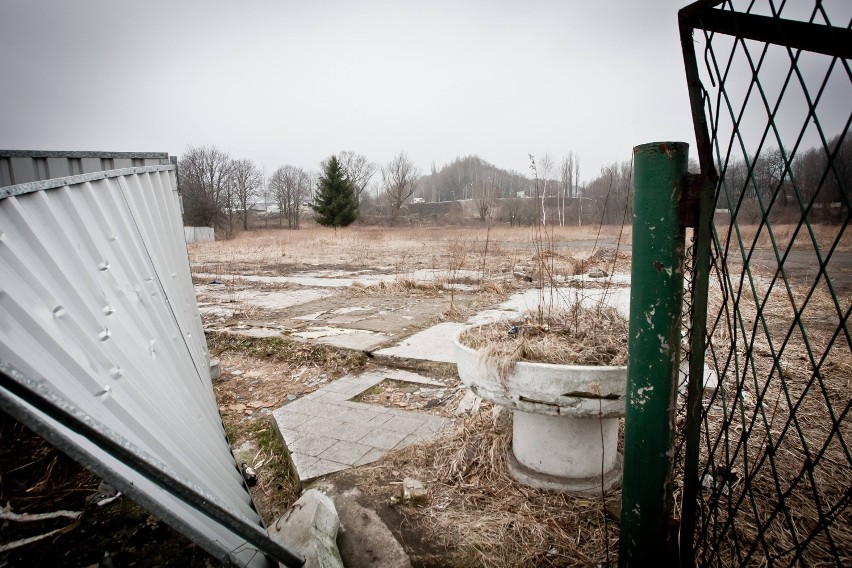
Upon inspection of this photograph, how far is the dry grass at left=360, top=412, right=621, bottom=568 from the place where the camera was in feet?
5.52

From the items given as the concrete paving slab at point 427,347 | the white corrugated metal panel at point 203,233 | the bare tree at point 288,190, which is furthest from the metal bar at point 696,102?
the bare tree at point 288,190

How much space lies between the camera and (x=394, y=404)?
338 cm

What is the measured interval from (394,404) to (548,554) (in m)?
1.83

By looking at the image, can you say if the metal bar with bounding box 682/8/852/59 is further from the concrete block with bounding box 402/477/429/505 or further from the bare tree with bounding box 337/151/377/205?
the bare tree with bounding box 337/151/377/205

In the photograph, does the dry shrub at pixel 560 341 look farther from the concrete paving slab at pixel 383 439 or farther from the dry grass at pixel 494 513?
the concrete paving slab at pixel 383 439

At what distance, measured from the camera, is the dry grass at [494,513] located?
1.68m

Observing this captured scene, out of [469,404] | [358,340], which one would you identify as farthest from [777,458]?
[358,340]

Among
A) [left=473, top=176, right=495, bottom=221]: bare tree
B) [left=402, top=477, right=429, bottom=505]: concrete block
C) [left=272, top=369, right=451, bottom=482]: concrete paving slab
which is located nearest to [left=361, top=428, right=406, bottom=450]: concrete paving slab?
[left=272, top=369, right=451, bottom=482]: concrete paving slab

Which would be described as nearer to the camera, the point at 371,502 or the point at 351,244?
the point at 371,502

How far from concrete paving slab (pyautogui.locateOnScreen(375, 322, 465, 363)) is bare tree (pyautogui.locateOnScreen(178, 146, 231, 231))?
123ft

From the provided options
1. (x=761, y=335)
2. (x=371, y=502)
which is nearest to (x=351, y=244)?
(x=761, y=335)

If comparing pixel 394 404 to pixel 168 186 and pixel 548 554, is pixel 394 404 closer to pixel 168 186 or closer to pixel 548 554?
pixel 548 554

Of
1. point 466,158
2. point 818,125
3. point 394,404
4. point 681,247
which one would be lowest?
Result: point 394,404

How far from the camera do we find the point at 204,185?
4319 centimetres
